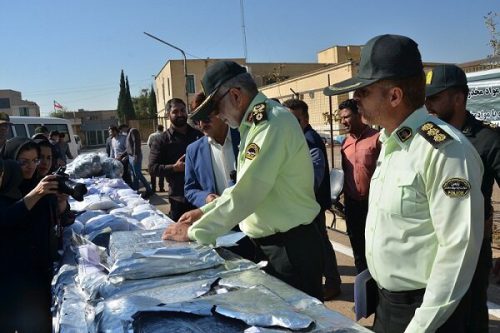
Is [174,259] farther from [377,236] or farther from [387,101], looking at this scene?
[387,101]

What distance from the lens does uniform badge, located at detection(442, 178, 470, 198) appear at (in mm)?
1241

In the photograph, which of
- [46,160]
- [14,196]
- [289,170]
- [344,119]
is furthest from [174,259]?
[344,119]

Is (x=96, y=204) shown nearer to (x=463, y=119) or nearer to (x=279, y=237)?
(x=279, y=237)

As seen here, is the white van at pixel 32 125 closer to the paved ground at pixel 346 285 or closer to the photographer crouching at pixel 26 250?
the paved ground at pixel 346 285

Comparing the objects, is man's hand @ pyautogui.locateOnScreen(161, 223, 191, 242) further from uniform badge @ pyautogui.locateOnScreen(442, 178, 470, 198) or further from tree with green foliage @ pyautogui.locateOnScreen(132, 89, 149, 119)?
tree with green foliage @ pyautogui.locateOnScreen(132, 89, 149, 119)

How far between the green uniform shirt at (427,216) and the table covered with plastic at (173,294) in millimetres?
271

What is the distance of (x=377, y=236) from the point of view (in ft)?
4.96

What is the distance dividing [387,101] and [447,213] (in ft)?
1.38

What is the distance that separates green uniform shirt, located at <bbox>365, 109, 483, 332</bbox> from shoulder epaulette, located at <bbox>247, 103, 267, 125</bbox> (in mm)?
532

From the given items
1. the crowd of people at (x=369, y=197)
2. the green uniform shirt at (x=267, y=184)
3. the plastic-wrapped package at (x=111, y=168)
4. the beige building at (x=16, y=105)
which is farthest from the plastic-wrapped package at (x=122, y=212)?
the beige building at (x=16, y=105)

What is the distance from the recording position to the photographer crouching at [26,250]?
235 cm

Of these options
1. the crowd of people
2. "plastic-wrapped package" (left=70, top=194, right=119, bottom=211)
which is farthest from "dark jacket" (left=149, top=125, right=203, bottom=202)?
the crowd of people


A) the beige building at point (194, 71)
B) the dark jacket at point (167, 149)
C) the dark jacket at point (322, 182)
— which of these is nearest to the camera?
the dark jacket at point (322, 182)

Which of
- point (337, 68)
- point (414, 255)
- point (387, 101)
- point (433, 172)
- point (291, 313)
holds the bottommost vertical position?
point (291, 313)
